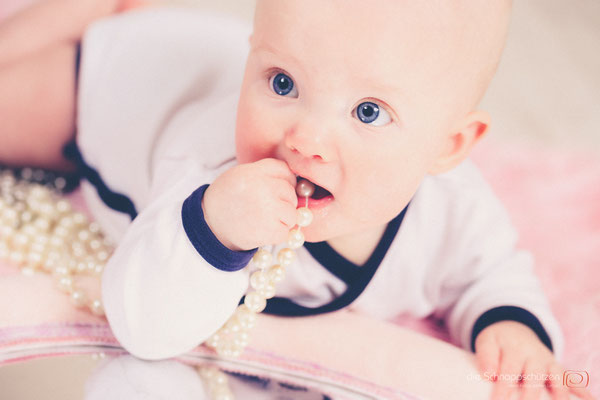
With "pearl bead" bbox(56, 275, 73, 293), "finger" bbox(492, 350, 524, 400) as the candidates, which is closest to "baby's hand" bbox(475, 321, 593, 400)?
"finger" bbox(492, 350, 524, 400)

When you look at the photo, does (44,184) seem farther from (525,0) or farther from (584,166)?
(525,0)

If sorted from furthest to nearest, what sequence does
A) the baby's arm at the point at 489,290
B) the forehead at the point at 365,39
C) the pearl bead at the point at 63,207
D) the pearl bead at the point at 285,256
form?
the pearl bead at the point at 63,207
the baby's arm at the point at 489,290
the pearl bead at the point at 285,256
the forehead at the point at 365,39

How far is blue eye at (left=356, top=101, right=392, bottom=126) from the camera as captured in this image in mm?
494

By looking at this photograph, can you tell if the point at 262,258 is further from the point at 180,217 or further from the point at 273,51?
the point at 273,51

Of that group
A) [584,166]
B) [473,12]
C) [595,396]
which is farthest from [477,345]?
[584,166]

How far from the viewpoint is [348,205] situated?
532mm

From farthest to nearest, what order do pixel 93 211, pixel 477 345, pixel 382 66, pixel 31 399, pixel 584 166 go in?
1. pixel 584 166
2. pixel 93 211
3. pixel 477 345
4. pixel 31 399
5. pixel 382 66

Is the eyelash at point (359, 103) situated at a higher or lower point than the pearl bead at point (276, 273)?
higher

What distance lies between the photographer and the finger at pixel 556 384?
625 millimetres

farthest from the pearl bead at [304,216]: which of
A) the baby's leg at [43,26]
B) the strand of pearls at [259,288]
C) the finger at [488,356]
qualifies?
the baby's leg at [43,26]

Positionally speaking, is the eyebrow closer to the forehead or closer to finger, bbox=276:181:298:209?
the forehead

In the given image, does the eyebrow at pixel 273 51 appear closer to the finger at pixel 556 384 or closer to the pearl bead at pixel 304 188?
the pearl bead at pixel 304 188

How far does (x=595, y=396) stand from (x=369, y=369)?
11.4 inches

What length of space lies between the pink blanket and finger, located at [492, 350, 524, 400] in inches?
4.2
